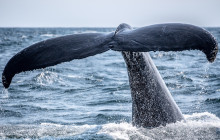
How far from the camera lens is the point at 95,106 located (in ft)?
30.4

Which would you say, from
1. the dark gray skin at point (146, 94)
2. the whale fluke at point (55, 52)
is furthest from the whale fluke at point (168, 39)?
the dark gray skin at point (146, 94)

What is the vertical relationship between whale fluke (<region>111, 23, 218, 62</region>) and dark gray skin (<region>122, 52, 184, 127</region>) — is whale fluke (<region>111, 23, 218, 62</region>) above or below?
above

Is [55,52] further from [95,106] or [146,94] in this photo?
[95,106]

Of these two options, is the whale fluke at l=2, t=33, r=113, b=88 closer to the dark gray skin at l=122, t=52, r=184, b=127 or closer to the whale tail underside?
the whale tail underside

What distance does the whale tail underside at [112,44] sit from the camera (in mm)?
3711

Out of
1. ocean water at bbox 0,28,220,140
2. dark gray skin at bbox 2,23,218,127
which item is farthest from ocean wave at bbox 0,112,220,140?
dark gray skin at bbox 2,23,218,127

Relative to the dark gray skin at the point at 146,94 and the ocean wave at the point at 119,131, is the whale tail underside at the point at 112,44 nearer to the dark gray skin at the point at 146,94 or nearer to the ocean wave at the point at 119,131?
the dark gray skin at the point at 146,94

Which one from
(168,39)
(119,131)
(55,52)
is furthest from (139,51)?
(119,131)

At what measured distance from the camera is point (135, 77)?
496 cm

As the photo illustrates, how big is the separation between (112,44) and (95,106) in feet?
17.0

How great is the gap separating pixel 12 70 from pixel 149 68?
5.81 ft

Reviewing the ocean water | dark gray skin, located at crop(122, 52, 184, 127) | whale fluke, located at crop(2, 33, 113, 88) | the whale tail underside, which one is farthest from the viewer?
the ocean water

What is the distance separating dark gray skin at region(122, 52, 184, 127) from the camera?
495 centimetres

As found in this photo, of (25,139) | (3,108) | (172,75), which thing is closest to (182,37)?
(25,139)
